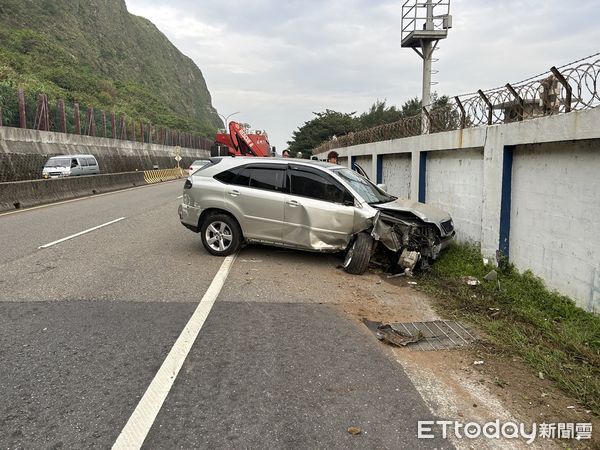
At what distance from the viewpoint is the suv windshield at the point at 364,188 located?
774cm

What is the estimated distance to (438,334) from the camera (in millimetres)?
4844

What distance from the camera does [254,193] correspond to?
25.5 ft

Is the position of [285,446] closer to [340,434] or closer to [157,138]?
[340,434]

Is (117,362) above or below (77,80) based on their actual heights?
below

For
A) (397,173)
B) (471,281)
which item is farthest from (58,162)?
(471,281)

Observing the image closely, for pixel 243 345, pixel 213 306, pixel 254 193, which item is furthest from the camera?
pixel 254 193

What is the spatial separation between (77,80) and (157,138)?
900 cm

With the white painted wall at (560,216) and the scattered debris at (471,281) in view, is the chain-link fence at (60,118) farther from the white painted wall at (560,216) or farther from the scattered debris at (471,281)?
the white painted wall at (560,216)

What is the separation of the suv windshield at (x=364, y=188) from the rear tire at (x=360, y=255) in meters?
0.71

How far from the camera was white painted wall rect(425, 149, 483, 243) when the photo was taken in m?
8.44

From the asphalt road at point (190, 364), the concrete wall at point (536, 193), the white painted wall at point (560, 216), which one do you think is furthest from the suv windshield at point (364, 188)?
the white painted wall at point (560, 216)

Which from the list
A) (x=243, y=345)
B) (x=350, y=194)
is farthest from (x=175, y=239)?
(x=243, y=345)

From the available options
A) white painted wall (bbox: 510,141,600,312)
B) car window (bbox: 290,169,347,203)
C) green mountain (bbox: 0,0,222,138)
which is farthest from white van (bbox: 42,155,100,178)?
white painted wall (bbox: 510,141,600,312)

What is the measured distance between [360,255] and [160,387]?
4.12 meters
